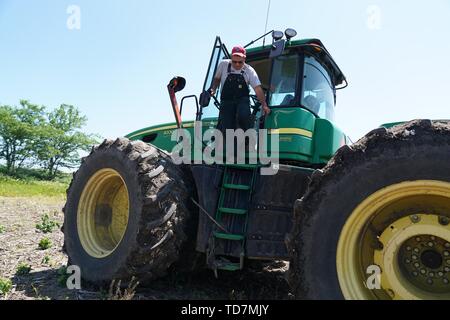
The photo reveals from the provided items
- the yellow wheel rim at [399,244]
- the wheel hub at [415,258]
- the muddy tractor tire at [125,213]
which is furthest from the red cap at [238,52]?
the wheel hub at [415,258]

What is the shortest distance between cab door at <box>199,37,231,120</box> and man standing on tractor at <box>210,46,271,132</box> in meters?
0.36

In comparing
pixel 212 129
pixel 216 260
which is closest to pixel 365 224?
pixel 216 260

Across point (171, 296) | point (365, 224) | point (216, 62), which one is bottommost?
point (171, 296)

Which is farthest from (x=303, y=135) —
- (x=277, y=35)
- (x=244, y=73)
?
(x=277, y=35)

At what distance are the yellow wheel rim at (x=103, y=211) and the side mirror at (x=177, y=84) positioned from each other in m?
1.31

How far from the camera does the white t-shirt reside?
4.67 metres

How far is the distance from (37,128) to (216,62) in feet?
170

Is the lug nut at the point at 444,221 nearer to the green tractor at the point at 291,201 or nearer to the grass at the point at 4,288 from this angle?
the green tractor at the point at 291,201

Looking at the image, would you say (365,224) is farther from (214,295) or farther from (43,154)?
(43,154)

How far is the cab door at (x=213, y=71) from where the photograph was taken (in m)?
5.18

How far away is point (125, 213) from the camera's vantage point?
5.16 m

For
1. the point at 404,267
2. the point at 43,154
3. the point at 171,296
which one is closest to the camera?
the point at 404,267

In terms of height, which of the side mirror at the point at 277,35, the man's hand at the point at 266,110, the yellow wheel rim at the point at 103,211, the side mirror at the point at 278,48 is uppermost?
the side mirror at the point at 277,35
